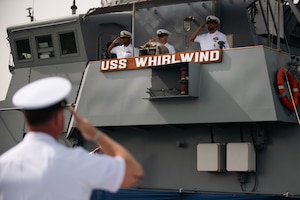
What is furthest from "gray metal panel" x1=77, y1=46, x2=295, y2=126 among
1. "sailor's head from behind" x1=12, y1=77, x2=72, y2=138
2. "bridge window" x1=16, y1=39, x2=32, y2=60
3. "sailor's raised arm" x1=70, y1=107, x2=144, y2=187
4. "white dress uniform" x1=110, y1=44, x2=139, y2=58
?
"sailor's head from behind" x1=12, y1=77, x2=72, y2=138

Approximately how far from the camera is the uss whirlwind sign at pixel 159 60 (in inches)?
332

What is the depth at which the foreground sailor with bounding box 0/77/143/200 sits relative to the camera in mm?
2832

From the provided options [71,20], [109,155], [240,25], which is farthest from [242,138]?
[109,155]

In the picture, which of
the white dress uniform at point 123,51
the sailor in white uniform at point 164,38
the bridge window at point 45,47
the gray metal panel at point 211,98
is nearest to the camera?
the gray metal panel at point 211,98

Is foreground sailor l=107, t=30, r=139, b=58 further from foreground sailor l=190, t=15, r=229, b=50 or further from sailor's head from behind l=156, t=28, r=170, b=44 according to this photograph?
foreground sailor l=190, t=15, r=229, b=50

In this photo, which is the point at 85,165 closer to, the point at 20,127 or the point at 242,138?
the point at 242,138

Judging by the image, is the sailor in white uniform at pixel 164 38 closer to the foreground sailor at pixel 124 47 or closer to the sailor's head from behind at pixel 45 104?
the foreground sailor at pixel 124 47

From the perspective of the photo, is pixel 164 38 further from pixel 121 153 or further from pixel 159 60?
pixel 121 153

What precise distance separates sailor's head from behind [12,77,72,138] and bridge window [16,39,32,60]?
871 cm

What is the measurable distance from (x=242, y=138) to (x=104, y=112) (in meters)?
2.07

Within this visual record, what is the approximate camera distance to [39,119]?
2949mm

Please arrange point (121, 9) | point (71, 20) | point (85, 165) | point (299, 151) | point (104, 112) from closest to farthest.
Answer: point (85, 165) < point (299, 151) < point (104, 112) < point (121, 9) < point (71, 20)

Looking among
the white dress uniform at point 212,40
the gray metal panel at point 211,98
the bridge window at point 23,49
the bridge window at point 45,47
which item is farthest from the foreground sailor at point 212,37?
the bridge window at point 23,49

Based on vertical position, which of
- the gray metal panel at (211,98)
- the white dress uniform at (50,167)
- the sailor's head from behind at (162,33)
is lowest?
the gray metal panel at (211,98)
